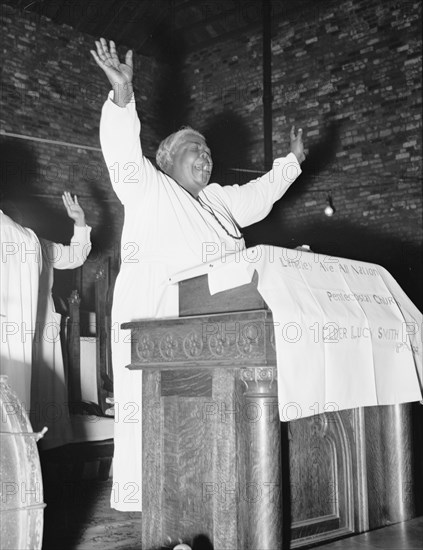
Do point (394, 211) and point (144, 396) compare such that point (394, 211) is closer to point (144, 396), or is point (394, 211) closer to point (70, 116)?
point (70, 116)

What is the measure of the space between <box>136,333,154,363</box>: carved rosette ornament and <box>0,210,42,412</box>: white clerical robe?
218 centimetres

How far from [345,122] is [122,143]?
6636 mm

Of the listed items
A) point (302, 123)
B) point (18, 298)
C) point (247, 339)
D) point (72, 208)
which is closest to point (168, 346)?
point (247, 339)

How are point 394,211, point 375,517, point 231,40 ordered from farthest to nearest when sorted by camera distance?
point 231,40 < point 394,211 < point 375,517

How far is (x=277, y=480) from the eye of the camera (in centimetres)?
225

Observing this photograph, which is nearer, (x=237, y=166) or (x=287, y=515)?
(x=287, y=515)

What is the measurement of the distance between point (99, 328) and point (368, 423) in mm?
3081

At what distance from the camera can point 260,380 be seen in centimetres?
227

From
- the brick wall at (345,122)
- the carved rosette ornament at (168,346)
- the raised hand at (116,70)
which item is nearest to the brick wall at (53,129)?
the brick wall at (345,122)

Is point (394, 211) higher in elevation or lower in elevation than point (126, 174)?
higher

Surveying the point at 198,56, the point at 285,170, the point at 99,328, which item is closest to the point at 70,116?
the point at 198,56

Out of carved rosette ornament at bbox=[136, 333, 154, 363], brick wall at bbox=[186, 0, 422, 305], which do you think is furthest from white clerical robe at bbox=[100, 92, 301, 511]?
brick wall at bbox=[186, 0, 422, 305]

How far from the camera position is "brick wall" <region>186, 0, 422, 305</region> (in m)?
8.65

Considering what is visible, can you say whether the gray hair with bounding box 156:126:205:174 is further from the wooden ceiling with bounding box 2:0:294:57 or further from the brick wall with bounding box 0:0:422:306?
the wooden ceiling with bounding box 2:0:294:57
